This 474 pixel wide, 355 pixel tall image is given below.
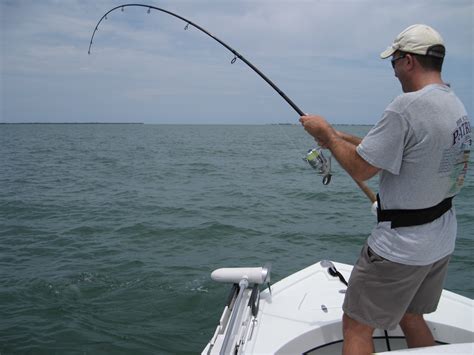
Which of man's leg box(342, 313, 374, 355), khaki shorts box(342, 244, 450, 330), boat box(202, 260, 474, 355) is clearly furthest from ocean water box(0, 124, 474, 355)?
khaki shorts box(342, 244, 450, 330)

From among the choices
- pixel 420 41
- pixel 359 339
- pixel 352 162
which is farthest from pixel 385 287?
pixel 420 41

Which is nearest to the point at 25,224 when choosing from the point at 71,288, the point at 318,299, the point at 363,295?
the point at 71,288

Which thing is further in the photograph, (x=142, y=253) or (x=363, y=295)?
(x=142, y=253)

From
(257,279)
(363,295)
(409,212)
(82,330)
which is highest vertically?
(409,212)

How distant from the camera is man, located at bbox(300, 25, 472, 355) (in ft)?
5.50

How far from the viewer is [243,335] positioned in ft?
7.58

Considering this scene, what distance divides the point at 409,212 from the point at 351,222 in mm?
6814

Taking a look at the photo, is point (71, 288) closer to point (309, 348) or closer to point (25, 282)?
point (25, 282)

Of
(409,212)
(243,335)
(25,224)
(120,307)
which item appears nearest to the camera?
(409,212)

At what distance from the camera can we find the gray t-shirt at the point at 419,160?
1.66 m

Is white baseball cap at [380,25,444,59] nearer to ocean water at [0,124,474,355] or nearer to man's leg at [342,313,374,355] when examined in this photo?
man's leg at [342,313,374,355]

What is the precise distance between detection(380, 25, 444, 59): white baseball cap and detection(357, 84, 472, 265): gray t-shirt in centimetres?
16

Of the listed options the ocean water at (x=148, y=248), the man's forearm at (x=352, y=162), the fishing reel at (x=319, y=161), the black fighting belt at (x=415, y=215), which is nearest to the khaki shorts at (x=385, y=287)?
the black fighting belt at (x=415, y=215)

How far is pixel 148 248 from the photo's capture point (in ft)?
21.7
